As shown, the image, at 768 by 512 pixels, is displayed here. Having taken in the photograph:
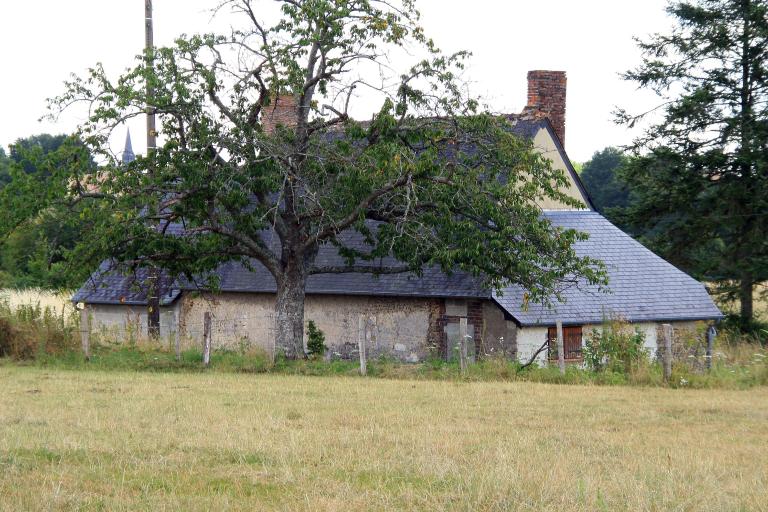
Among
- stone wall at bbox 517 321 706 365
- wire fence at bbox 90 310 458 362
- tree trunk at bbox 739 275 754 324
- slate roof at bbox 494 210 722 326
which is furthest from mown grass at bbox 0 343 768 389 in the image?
tree trunk at bbox 739 275 754 324

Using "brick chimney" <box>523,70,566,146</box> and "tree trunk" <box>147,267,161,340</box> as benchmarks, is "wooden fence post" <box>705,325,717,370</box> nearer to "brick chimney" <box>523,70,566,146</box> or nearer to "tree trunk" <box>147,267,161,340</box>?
"brick chimney" <box>523,70,566,146</box>

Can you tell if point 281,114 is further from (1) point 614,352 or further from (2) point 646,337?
(1) point 614,352

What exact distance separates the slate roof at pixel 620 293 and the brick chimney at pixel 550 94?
2.84 meters

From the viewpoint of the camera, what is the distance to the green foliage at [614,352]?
19125 mm

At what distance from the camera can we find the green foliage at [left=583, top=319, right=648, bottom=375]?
62.7 feet

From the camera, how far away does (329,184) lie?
818 inches

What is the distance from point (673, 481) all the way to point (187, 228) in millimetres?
14902

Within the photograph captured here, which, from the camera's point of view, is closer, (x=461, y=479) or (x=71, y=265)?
(x=461, y=479)

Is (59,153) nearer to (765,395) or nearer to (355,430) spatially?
(355,430)

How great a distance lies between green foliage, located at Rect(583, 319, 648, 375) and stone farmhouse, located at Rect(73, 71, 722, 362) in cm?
349

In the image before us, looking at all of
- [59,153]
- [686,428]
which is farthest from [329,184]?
[686,428]

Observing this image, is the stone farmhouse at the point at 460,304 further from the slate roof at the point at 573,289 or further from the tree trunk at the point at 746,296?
the tree trunk at the point at 746,296

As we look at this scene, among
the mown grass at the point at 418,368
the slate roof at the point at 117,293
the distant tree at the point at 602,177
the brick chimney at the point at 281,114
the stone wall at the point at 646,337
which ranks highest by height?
the distant tree at the point at 602,177

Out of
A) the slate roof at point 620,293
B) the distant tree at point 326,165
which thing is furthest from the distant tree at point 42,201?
the slate roof at point 620,293
